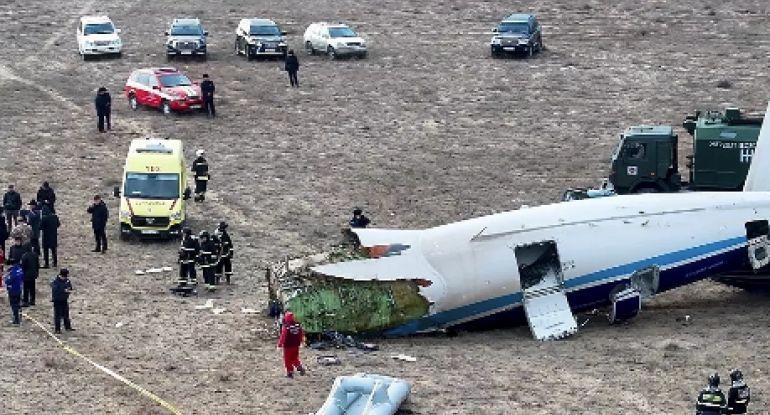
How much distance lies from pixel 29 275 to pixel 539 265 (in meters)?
11.0

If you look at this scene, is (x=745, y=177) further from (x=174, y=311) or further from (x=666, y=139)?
(x=174, y=311)

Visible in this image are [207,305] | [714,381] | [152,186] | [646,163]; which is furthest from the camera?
[646,163]

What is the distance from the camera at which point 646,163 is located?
4406cm

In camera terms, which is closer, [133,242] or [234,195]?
[133,242]

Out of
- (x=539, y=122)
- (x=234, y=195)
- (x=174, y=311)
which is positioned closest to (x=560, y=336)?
(x=174, y=311)

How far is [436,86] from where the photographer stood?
193ft

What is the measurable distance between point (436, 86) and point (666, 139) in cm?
1607

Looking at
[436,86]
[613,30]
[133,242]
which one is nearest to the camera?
[133,242]

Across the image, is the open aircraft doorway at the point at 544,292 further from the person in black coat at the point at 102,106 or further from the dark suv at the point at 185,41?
the dark suv at the point at 185,41

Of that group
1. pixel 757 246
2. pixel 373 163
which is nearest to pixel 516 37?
pixel 373 163

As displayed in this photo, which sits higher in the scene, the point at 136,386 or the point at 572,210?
the point at 572,210

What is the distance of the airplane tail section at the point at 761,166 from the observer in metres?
39.2

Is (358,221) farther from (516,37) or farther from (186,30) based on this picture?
(186,30)

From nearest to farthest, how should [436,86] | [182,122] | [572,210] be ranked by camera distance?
[572,210], [182,122], [436,86]
